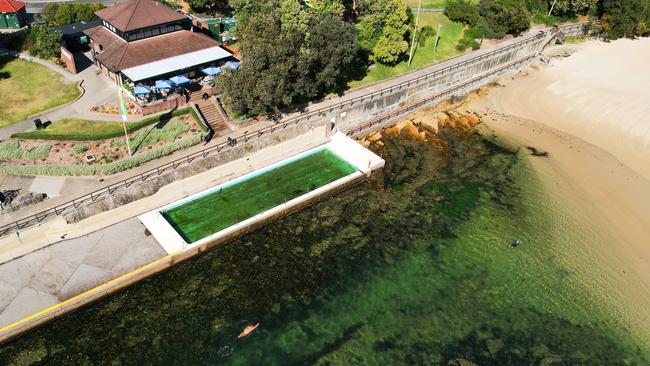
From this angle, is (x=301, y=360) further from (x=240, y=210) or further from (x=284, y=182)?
(x=284, y=182)

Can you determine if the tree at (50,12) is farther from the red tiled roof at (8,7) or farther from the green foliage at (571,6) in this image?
the green foliage at (571,6)

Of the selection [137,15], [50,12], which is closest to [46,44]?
[137,15]

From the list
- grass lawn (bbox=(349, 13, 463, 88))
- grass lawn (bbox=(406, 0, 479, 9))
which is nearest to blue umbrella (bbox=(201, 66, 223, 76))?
grass lawn (bbox=(349, 13, 463, 88))

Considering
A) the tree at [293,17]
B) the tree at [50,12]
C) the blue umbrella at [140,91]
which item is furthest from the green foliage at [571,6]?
the tree at [50,12]

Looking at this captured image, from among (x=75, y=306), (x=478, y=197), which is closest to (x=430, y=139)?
(x=478, y=197)

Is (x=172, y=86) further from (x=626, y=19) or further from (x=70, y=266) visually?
(x=626, y=19)
